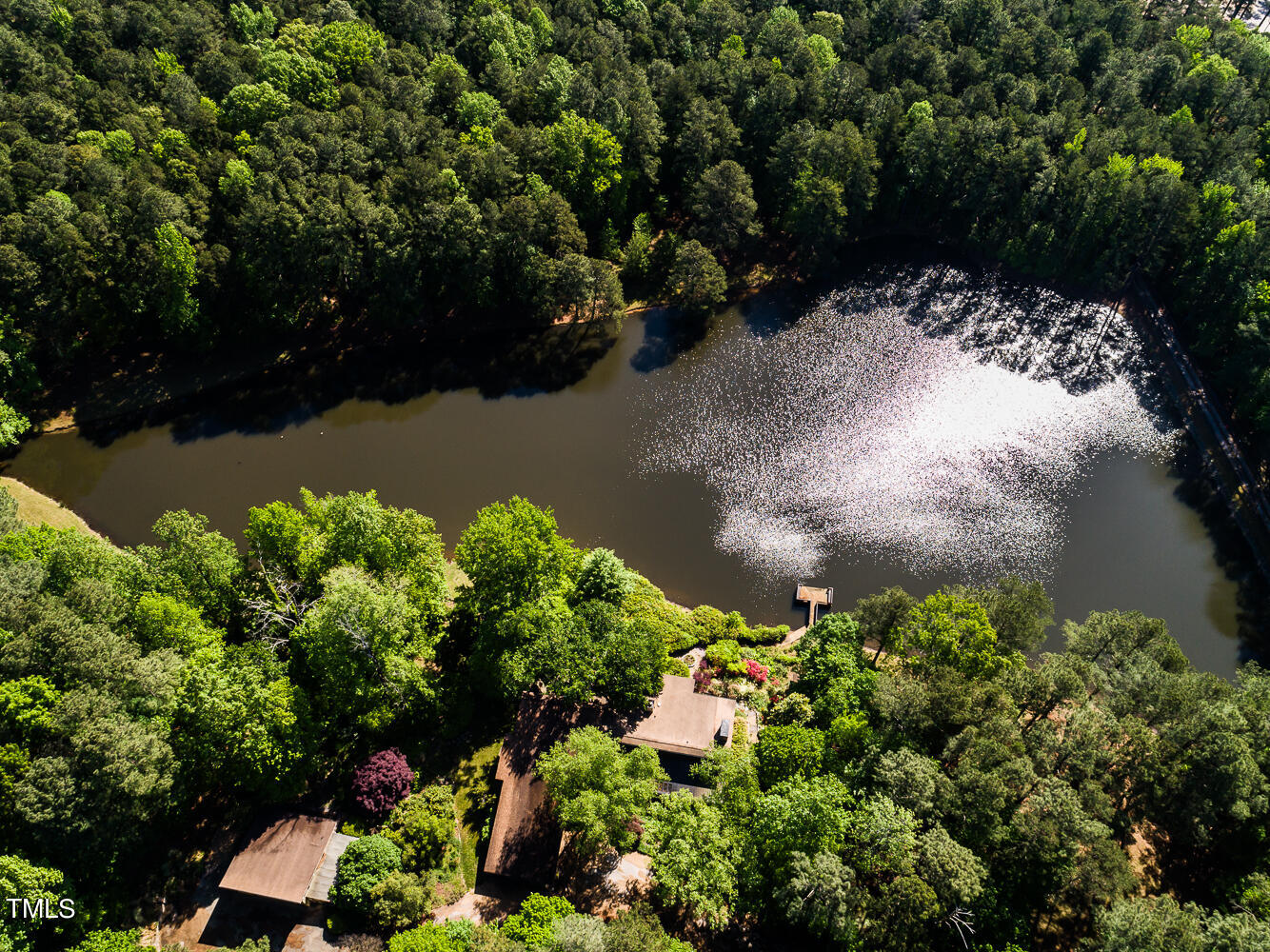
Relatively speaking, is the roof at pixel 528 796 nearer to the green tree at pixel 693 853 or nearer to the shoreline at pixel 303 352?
the green tree at pixel 693 853

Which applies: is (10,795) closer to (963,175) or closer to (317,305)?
(317,305)

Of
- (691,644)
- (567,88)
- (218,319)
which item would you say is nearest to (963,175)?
(567,88)

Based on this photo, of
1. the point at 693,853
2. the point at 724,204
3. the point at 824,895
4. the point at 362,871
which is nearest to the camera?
the point at 824,895

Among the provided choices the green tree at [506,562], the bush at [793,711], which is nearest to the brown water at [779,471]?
the bush at [793,711]

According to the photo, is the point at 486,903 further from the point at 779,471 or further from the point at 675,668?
the point at 779,471

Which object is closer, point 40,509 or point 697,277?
point 40,509

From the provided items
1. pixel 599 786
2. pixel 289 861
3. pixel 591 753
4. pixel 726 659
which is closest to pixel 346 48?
pixel 726 659

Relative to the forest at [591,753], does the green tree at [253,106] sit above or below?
above
